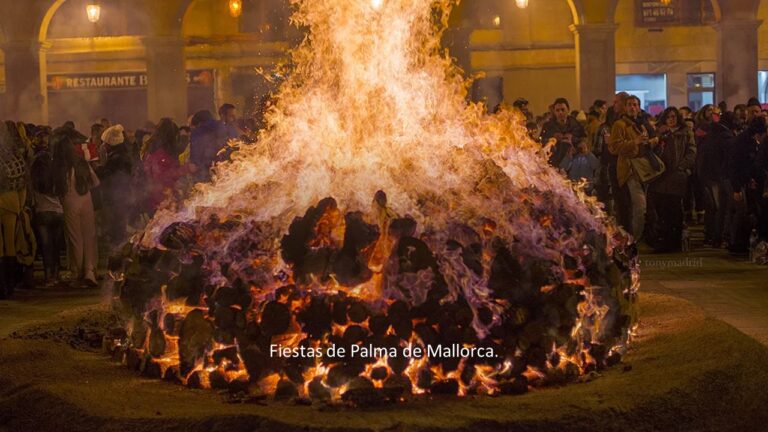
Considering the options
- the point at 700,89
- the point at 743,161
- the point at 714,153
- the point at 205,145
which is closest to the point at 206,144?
the point at 205,145

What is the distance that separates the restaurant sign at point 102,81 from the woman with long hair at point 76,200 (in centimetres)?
2232

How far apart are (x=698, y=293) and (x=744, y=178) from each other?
3.91 metres

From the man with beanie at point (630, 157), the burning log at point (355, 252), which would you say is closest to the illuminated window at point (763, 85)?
the man with beanie at point (630, 157)

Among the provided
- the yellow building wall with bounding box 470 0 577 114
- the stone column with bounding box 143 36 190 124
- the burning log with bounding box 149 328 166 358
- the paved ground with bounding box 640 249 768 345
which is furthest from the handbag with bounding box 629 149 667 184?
the yellow building wall with bounding box 470 0 577 114

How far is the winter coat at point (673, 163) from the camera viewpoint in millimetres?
14172

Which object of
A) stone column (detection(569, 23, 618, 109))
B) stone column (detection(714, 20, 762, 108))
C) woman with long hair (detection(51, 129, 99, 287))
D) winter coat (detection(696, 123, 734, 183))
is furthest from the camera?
stone column (detection(714, 20, 762, 108))

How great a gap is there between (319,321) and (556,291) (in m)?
1.33

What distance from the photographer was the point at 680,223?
14.2m

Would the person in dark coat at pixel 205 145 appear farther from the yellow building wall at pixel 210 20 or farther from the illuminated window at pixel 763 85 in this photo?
the illuminated window at pixel 763 85

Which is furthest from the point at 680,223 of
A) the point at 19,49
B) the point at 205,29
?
the point at 205,29

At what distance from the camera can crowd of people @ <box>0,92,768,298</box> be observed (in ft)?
38.5

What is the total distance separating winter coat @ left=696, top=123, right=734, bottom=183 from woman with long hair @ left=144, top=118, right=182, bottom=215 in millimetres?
6903

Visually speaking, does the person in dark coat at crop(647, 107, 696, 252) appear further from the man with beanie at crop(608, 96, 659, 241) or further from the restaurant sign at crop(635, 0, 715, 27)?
the restaurant sign at crop(635, 0, 715, 27)

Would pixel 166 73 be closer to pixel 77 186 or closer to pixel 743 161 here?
pixel 77 186
